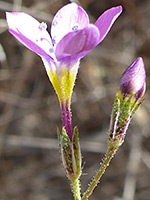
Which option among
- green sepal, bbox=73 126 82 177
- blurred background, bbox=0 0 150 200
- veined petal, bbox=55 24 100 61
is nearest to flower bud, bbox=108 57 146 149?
green sepal, bbox=73 126 82 177

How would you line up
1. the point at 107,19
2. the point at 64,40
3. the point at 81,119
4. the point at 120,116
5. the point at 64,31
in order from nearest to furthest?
the point at 64,40, the point at 107,19, the point at 120,116, the point at 64,31, the point at 81,119

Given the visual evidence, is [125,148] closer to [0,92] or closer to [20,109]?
[20,109]

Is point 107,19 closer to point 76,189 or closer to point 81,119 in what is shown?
point 76,189

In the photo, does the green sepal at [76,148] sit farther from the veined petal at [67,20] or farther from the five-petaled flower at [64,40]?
the veined petal at [67,20]

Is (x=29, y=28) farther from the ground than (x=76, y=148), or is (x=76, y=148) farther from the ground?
(x=29, y=28)

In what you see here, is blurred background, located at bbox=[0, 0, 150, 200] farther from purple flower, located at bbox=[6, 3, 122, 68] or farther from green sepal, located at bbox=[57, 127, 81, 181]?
green sepal, located at bbox=[57, 127, 81, 181]

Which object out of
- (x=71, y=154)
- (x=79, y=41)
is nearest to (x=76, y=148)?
(x=71, y=154)

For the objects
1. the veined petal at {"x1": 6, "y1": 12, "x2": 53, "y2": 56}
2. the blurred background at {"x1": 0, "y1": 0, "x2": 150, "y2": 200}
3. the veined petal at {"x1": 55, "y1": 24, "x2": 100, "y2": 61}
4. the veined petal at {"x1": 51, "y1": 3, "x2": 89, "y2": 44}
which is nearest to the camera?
the veined petal at {"x1": 55, "y1": 24, "x2": 100, "y2": 61}

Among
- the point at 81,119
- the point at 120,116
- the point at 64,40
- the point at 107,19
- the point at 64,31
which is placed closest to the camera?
the point at 64,40
